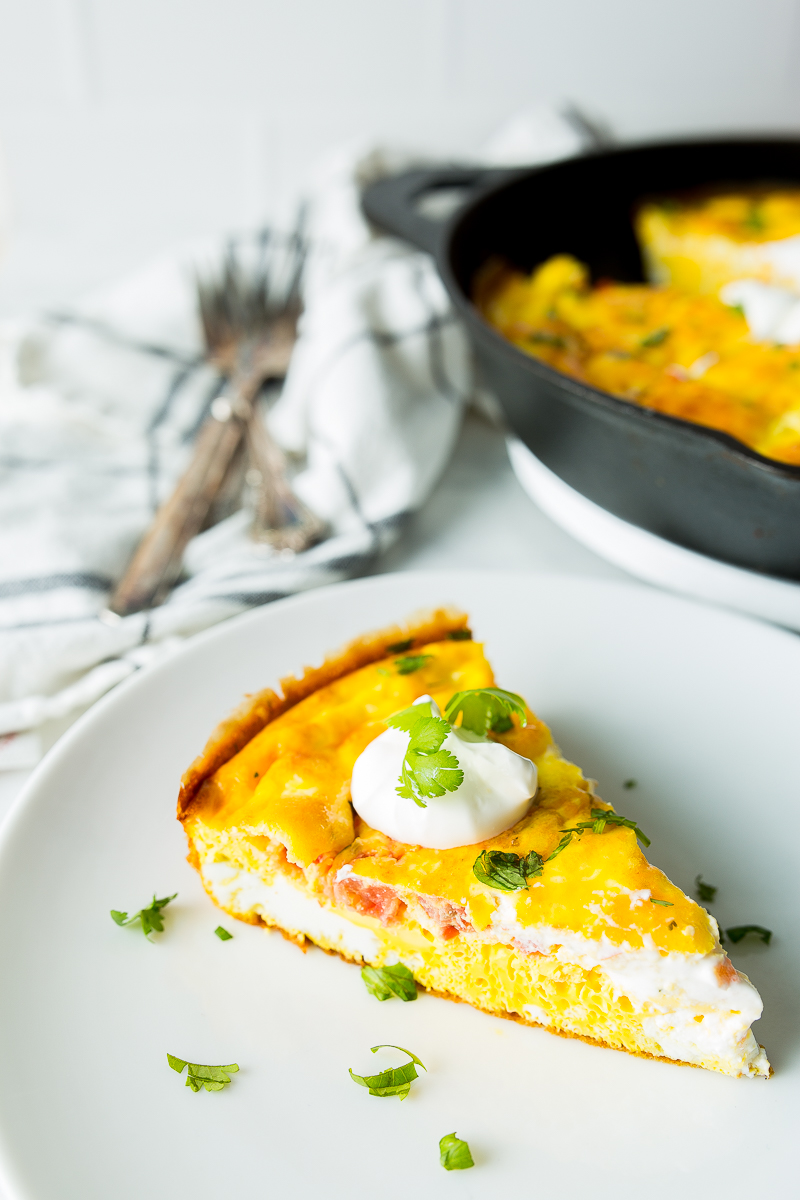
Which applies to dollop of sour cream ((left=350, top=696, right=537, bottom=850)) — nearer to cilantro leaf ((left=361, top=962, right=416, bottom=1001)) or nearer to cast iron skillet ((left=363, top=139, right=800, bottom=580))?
cilantro leaf ((left=361, top=962, right=416, bottom=1001))

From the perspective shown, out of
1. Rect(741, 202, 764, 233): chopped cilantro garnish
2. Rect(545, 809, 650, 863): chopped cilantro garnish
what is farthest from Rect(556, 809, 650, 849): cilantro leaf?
Rect(741, 202, 764, 233): chopped cilantro garnish

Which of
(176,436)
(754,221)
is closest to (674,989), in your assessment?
(176,436)

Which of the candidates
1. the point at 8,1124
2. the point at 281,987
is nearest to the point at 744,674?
the point at 281,987

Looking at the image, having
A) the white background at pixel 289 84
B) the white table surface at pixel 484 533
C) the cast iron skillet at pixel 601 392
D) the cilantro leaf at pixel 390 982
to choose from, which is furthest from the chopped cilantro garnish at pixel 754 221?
the cilantro leaf at pixel 390 982

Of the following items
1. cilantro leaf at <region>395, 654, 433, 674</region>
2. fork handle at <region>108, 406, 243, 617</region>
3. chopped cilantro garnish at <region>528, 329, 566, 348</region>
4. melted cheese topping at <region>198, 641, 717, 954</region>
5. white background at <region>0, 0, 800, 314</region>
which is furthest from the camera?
white background at <region>0, 0, 800, 314</region>

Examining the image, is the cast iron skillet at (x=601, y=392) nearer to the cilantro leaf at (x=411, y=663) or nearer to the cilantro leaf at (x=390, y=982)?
the cilantro leaf at (x=411, y=663)

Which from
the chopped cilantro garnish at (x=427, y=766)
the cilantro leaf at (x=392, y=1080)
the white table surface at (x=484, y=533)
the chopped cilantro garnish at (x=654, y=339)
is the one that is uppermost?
the chopped cilantro garnish at (x=654, y=339)
